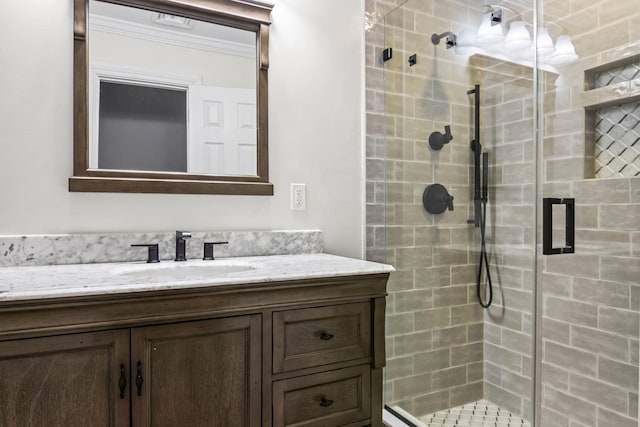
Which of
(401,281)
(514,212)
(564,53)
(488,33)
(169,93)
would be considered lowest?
(401,281)

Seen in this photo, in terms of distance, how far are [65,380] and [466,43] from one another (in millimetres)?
1837

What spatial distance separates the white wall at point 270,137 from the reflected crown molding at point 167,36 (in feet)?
0.34

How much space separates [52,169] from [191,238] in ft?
1.76

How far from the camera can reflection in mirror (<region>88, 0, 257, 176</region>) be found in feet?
4.99

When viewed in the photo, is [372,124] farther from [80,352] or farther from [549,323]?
[80,352]

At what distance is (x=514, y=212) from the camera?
1.69 m

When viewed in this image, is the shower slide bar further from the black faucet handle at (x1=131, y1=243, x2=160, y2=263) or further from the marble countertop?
the black faucet handle at (x1=131, y1=243, x2=160, y2=263)

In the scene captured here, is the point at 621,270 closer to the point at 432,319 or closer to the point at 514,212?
the point at 514,212

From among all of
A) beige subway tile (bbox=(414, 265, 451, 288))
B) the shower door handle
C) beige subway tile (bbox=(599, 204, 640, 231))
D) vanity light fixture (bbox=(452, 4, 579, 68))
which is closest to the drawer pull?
beige subway tile (bbox=(414, 265, 451, 288))

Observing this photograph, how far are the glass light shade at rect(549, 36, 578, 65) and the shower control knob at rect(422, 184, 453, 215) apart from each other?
663mm

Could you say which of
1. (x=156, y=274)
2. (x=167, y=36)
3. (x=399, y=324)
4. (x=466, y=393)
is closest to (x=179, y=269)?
(x=156, y=274)

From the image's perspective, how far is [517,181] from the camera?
5.56 ft

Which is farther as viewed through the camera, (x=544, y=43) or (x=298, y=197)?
(x=298, y=197)

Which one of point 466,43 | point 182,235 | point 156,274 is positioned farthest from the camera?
point 466,43
